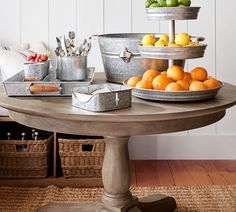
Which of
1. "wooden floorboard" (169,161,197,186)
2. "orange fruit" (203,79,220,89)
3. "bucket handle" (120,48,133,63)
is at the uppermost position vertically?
"bucket handle" (120,48,133,63)

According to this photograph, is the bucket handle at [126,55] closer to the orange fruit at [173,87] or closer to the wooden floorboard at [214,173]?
the orange fruit at [173,87]

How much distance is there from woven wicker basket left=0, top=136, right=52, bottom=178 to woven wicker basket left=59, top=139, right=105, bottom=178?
0.35 ft

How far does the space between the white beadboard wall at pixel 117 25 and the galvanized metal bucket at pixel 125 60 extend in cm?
117

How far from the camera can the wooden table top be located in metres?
1.47

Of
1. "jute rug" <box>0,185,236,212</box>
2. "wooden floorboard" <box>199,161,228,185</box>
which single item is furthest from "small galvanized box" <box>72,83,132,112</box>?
"wooden floorboard" <box>199,161,228,185</box>

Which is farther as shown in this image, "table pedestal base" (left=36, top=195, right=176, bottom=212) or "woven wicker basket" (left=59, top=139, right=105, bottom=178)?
"woven wicker basket" (left=59, top=139, right=105, bottom=178)

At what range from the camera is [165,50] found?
1.73m

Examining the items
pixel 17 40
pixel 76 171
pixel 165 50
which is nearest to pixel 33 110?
pixel 165 50

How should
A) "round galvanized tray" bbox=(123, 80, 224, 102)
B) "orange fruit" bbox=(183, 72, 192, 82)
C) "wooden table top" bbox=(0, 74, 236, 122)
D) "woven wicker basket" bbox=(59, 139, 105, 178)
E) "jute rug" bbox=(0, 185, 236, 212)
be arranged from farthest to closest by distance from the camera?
1. "woven wicker basket" bbox=(59, 139, 105, 178)
2. "jute rug" bbox=(0, 185, 236, 212)
3. "orange fruit" bbox=(183, 72, 192, 82)
4. "round galvanized tray" bbox=(123, 80, 224, 102)
5. "wooden table top" bbox=(0, 74, 236, 122)

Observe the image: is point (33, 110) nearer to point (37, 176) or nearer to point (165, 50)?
point (165, 50)

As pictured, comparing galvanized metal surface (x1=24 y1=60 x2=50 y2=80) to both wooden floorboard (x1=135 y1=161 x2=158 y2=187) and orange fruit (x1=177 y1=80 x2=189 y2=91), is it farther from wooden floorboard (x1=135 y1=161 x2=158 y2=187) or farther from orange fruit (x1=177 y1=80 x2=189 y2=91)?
wooden floorboard (x1=135 y1=161 x2=158 y2=187)

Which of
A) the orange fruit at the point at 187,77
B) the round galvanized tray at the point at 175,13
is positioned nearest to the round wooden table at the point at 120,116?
the orange fruit at the point at 187,77

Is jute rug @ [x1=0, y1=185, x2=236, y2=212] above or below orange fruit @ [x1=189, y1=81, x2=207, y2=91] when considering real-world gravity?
below

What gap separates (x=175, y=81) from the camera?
5.70 feet
